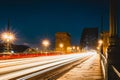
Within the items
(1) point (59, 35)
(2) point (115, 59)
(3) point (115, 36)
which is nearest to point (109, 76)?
(2) point (115, 59)

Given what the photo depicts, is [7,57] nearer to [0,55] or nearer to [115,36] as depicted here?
[0,55]

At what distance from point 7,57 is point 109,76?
30282 millimetres

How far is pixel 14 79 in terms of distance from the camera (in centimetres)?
1329

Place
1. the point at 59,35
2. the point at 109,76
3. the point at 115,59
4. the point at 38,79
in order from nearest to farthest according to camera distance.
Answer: the point at 109,76, the point at 115,59, the point at 38,79, the point at 59,35

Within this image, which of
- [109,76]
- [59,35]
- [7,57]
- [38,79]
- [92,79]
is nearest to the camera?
[109,76]

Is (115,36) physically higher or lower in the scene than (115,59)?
higher

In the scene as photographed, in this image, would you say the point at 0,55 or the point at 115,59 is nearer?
the point at 115,59

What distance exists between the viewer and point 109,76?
696 centimetres

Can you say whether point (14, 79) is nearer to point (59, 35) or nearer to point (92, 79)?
point (92, 79)

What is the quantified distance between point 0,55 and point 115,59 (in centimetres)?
2996

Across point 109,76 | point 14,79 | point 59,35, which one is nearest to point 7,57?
point 14,79

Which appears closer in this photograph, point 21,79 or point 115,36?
point 115,36

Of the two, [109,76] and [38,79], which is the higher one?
[109,76]

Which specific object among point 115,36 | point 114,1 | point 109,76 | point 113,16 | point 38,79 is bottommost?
point 38,79
